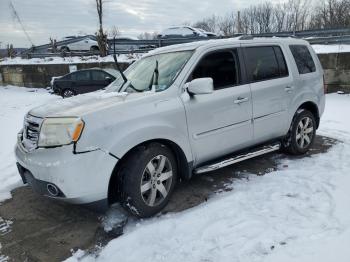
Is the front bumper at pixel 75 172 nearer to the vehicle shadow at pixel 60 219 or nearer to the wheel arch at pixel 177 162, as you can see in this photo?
the wheel arch at pixel 177 162

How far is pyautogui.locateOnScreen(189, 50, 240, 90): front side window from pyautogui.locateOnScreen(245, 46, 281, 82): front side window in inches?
9.2

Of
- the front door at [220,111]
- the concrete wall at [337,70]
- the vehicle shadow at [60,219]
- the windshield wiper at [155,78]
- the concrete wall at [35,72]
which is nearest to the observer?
the vehicle shadow at [60,219]

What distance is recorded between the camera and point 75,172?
3.16 metres

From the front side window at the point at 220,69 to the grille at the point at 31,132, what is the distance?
5.71 ft

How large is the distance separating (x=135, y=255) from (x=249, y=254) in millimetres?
979

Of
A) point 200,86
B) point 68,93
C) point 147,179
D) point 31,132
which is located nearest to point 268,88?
point 200,86

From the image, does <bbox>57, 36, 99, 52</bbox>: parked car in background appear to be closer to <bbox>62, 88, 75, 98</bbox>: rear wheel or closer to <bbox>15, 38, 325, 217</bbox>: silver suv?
<bbox>62, 88, 75, 98</bbox>: rear wheel

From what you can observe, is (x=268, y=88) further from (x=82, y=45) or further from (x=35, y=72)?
(x=82, y=45)

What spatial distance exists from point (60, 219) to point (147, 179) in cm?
109

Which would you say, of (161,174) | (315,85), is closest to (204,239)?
(161,174)

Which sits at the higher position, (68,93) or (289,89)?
(289,89)

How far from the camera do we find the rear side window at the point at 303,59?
5.24 m

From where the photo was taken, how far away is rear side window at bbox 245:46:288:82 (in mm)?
4602

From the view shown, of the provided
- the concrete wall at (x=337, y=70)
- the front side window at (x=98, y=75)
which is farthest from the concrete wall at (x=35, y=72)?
the concrete wall at (x=337, y=70)
